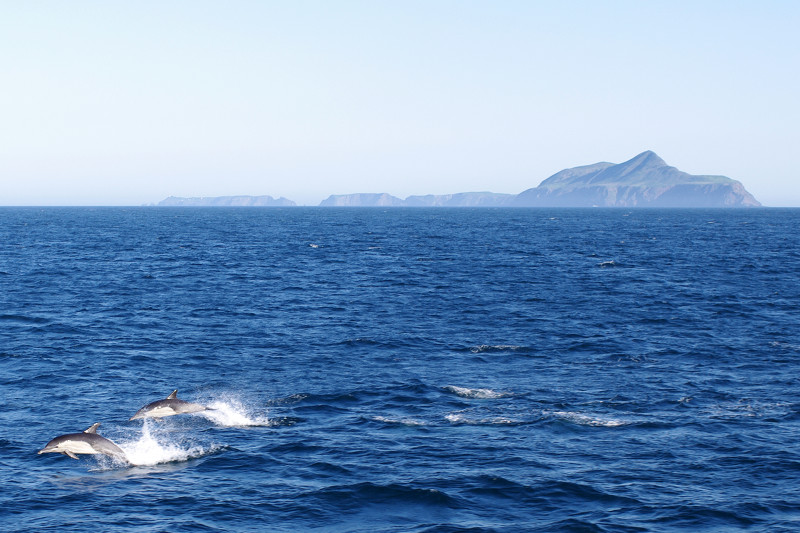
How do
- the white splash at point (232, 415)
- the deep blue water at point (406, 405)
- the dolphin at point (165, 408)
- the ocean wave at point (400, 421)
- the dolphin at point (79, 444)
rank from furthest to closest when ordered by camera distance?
the white splash at point (232, 415)
the ocean wave at point (400, 421)
the dolphin at point (165, 408)
the dolphin at point (79, 444)
the deep blue water at point (406, 405)

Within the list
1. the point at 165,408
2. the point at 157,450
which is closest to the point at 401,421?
the point at 165,408

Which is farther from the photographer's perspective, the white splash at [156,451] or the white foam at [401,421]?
the white foam at [401,421]

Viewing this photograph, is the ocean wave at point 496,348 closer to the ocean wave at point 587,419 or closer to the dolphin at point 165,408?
the ocean wave at point 587,419

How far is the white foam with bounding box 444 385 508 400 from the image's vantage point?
1575 inches

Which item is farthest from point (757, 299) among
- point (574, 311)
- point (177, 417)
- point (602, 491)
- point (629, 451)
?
point (177, 417)

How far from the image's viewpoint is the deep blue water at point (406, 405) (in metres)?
26.6

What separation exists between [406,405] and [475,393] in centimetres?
422

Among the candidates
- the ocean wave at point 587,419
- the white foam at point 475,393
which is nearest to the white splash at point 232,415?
the white foam at point 475,393

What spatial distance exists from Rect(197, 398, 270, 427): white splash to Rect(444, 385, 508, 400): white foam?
10.4 metres

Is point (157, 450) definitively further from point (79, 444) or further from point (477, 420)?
point (477, 420)

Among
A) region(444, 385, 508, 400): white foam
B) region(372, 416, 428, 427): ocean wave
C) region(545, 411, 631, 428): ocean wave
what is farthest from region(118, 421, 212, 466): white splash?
region(545, 411, 631, 428): ocean wave

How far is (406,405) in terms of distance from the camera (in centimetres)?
3850

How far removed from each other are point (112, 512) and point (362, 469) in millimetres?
9333

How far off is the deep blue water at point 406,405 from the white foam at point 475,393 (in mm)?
192
